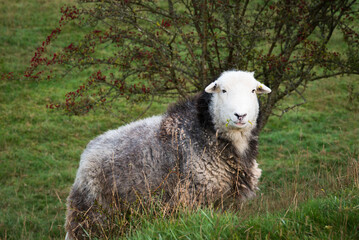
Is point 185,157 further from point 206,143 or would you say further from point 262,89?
point 262,89

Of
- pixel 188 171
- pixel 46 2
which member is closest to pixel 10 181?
pixel 188 171

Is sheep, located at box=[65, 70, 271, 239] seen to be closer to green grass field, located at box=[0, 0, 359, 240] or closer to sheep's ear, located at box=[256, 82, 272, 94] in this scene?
sheep's ear, located at box=[256, 82, 272, 94]

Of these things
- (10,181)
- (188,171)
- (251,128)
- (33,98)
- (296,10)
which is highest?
(296,10)

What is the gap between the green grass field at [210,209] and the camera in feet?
9.98

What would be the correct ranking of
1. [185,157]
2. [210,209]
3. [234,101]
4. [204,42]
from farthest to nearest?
[204,42] → [185,157] → [234,101] → [210,209]

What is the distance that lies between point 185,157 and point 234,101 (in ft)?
2.84

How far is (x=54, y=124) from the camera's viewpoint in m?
11.9

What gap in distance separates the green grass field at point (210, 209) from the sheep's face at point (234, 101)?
3.04 ft

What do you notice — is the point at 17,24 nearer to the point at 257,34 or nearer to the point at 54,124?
the point at 54,124

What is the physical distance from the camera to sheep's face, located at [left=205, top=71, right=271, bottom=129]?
4.36 m

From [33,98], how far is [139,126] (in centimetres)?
935

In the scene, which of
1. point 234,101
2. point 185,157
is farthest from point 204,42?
point 185,157

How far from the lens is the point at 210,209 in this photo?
11.7 ft

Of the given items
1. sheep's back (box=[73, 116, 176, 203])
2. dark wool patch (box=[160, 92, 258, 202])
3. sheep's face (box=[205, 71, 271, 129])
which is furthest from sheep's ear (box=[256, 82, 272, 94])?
sheep's back (box=[73, 116, 176, 203])
